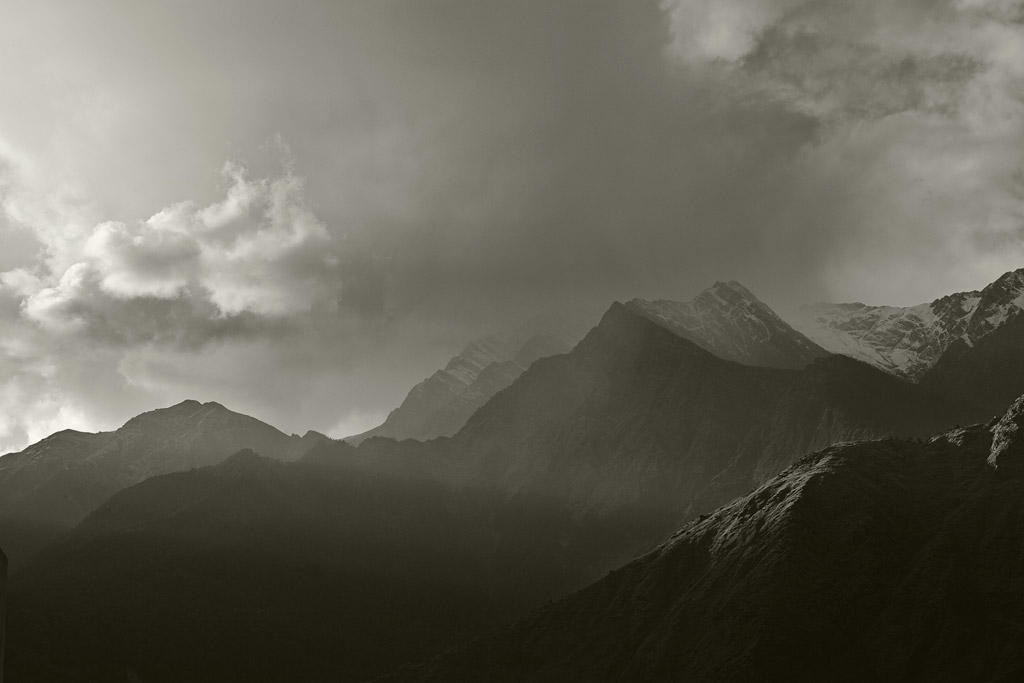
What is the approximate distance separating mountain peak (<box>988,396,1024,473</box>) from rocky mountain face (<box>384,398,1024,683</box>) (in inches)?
12.3

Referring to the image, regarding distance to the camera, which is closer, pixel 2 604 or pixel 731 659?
pixel 2 604

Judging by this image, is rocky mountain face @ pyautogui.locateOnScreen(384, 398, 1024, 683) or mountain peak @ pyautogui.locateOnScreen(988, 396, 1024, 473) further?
mountain peak @ pyautogui.locateOnScreen(988, 396, 1024, 473)

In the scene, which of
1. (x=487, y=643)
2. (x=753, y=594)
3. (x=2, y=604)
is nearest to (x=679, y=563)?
(x=753, y=594)

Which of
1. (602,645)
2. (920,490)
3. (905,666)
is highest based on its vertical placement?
(920,490)

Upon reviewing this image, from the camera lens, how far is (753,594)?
15538 cm

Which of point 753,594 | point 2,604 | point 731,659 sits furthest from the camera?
point 753,594

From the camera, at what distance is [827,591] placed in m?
154

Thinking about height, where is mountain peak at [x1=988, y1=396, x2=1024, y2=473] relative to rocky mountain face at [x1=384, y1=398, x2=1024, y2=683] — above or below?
above

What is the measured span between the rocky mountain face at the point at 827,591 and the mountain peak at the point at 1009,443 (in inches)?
12.3

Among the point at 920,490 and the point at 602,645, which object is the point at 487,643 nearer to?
the point at 602,645

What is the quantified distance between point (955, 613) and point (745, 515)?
4946 cm

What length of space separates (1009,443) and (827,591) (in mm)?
48522

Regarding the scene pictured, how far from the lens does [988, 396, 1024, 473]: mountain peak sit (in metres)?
170

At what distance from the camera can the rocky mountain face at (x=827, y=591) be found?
138 meters
